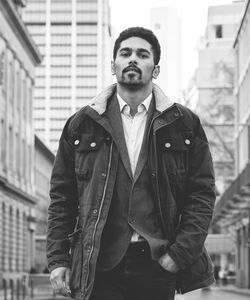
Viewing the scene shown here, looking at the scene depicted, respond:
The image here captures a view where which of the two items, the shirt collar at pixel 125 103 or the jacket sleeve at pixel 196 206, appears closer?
the jacket sleeve at pixel 196 206

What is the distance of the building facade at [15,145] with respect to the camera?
210 ft

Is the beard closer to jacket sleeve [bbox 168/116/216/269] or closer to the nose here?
the nose

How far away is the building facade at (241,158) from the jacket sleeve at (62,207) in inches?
1869

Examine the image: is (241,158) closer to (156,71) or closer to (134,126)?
(156,71)

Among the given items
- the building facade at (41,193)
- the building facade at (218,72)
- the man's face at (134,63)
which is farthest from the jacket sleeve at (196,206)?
the building facade at (41,193)

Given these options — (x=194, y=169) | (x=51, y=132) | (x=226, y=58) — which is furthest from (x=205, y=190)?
(x=51, y=132)

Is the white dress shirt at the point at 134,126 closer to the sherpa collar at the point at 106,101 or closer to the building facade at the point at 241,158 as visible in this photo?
the sherpa collar at the point at 106,101

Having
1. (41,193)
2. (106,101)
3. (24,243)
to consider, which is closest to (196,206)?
(106,101)

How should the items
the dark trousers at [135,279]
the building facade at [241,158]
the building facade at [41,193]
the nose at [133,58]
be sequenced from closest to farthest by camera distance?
1. the dark trousers at [135,279]
2. the nose at [133,58]
3. the building facade at [241,158]
4. the building facade at [41,193]

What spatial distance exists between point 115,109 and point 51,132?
194 meters

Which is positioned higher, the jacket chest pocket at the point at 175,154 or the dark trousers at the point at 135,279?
the jacket chest pocket at the point at 175,154

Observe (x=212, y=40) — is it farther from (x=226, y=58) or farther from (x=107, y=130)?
(x=107, y=130)

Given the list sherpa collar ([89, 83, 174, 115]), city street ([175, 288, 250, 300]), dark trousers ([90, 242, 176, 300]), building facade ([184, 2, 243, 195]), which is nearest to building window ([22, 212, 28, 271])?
building facade ([184, 2, 243, 195])

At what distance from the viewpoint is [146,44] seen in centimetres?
555
